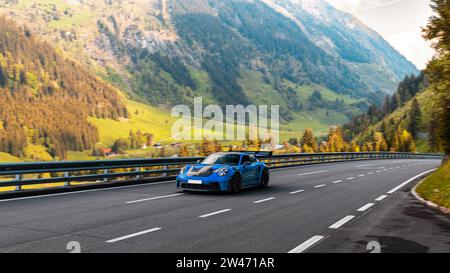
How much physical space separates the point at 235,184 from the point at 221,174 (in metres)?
0.70

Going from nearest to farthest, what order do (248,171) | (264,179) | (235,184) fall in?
(235,184), (248,171), (264,179)

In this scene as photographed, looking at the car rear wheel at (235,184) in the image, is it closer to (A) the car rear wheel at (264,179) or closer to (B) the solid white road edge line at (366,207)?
(A) the car rear wheel at (264,179)

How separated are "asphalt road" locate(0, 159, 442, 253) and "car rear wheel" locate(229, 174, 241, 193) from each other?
25cm

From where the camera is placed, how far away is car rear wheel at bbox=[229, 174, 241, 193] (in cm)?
1401

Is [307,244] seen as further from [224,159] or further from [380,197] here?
[224,159]

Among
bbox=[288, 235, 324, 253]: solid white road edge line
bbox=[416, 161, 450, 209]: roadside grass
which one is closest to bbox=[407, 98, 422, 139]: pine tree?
bbox=[416, 161, 450, 209]: roadside grass

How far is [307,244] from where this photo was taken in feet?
22.4

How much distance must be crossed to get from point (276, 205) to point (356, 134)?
194m

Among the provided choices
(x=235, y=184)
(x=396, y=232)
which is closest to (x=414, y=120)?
(x=235, y=184)

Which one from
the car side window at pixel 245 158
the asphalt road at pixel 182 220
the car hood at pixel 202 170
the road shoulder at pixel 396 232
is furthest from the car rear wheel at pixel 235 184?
the road shoulder at pixel 396 232

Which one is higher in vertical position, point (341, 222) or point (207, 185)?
point (207, 185)

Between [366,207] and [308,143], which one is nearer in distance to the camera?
[366,207]

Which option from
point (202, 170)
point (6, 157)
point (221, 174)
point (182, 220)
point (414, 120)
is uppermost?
point (414, 120)
